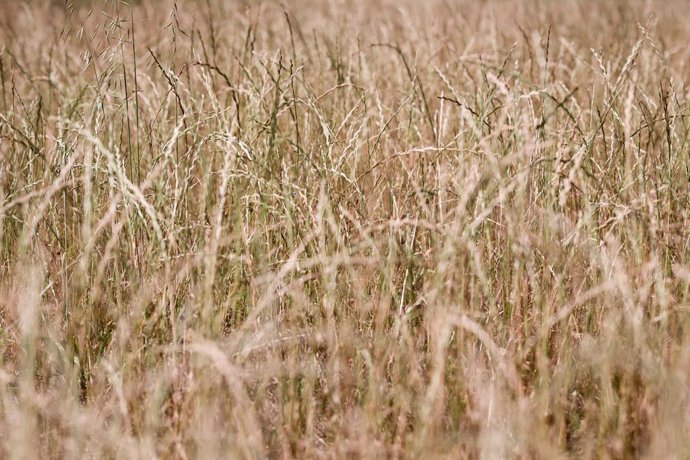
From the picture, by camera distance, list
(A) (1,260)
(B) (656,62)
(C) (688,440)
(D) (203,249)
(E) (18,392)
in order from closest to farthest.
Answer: (C) (688,440) → (E) (18,392) → (D) (203,249) → (A) (1,260) → (B) (656,62)

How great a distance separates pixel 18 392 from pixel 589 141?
1.26 m

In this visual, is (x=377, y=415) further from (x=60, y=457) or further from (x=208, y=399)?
(x=60, y=457)

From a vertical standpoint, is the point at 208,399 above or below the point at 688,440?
above

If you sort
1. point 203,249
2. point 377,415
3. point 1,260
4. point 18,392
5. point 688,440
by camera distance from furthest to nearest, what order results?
point 1,260
point 203,249
point 18,392
point 377,415
point 688,440

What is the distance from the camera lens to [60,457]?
1228 millimetres

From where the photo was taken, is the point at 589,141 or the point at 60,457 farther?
the point at 589,141

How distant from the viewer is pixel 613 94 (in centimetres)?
173

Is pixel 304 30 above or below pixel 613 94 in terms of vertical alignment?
above

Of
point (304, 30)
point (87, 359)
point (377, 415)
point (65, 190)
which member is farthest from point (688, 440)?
point (304, 30)

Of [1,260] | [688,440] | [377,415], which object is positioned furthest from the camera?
[1,260]

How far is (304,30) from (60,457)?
3.52m

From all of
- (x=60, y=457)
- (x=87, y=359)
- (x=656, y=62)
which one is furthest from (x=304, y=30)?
(x=60, y=457)

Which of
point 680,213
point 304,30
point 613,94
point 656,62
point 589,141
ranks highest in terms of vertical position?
point 304,30

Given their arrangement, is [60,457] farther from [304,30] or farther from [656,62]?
[304,30]
